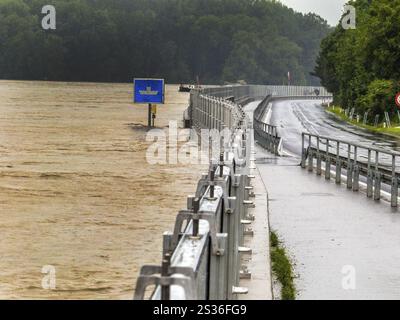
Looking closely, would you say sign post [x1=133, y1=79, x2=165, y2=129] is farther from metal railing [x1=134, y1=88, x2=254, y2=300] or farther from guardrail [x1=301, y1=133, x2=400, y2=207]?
metal railing [x1=134, y1=88, x2=254, y2=300]

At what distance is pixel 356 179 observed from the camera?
70.8 ft

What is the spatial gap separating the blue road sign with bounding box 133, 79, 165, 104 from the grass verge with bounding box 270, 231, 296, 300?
1815 inches

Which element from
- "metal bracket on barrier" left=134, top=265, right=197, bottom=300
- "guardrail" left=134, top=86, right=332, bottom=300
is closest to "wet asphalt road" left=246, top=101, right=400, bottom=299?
"guardrail" left=134, top=86, right=332, bottom=300

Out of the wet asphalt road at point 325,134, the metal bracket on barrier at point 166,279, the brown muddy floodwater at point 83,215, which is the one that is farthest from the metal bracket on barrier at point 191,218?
the wet asphalt road at point 325,134

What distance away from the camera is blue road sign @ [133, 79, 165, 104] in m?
59.7

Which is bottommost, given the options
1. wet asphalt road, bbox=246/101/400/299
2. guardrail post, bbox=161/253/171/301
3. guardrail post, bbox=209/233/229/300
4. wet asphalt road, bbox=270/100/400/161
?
wet asphalt road, bbox=270/100/400/161

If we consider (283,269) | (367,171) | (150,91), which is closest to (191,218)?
(283,269)

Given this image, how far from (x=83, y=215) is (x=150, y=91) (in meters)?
39.0

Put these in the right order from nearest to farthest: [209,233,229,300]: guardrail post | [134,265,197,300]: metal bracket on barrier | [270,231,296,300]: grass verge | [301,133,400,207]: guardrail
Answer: [134,265,197,300]: metal bracket on barrier < [209,233,229,300]: guardrail post < [270,231,296,300]: grass verge < [301,133,400,207]: guardrail

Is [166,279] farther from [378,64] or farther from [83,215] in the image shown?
[378,64]

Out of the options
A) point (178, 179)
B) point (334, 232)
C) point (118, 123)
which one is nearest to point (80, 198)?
point (178, 179)

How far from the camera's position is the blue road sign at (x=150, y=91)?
59.7 m

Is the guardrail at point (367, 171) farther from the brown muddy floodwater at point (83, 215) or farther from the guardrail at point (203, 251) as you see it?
the guardrail at point (203, 251)
